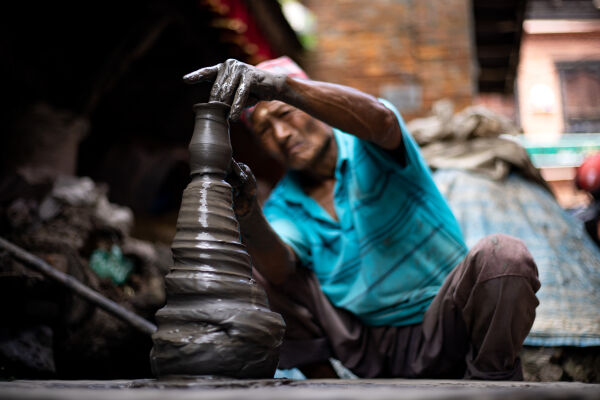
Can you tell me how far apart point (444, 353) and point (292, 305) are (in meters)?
0.63

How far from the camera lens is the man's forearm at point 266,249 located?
6.32ft

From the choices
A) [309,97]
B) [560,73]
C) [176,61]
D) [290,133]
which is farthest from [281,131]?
[560,73]

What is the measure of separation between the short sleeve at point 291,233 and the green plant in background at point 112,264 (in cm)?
157

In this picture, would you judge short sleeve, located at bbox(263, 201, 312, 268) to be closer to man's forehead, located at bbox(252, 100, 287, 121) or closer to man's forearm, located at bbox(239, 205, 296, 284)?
man's forearm, located at bbox(239, 205, 296, 284)

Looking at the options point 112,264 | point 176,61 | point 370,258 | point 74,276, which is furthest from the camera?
point 176,61

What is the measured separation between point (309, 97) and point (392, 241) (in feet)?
2.48

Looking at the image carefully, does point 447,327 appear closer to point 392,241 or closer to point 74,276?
point 392,241

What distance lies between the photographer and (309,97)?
1.71 meters

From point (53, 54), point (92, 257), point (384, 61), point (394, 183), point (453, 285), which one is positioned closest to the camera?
point (453, 285)

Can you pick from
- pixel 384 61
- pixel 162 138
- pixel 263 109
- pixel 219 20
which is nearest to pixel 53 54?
pixel 219 20

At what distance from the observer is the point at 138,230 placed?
5.74 m

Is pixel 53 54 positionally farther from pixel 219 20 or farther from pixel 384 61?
pixel 384 61

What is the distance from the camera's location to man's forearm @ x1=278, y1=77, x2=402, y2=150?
5.54 ft

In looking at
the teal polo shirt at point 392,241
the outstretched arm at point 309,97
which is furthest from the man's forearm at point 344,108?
the teal polo shirt at point 392,241
